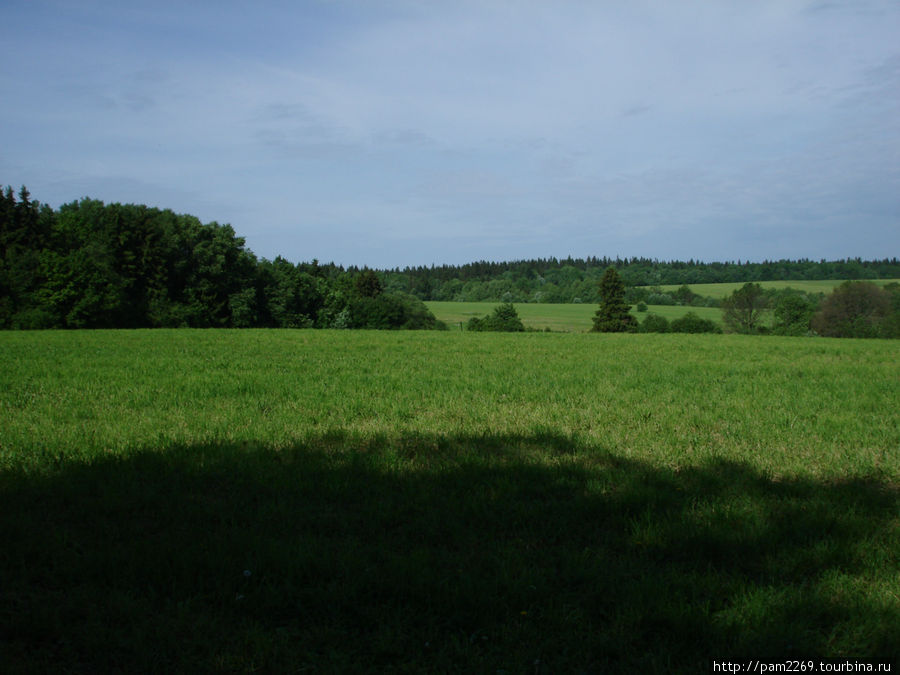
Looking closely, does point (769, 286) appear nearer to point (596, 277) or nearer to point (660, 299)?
point (660, 299)

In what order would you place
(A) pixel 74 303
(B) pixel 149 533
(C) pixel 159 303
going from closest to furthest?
(B) pixel 149 533 < (A) pixel 74 303 < (C) pixel 159 303

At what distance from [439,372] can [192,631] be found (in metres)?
11.5

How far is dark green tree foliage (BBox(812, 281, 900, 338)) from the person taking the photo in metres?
67.8

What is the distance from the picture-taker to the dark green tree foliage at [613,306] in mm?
68938

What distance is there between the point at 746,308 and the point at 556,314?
1237 inches

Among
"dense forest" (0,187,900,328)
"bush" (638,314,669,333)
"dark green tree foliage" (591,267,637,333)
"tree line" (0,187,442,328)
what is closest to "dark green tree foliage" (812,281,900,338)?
"bush" (638,314,669,333)

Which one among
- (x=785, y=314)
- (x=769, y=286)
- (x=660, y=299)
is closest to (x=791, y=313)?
(x=785, y=314)

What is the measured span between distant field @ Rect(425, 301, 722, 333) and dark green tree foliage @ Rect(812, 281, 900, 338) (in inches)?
575

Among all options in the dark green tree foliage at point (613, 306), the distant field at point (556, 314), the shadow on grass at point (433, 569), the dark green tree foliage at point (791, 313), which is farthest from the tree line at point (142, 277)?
the dark green tree foliage at point (791, 313)

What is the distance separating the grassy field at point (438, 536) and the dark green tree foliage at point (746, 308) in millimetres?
73688

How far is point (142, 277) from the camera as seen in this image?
2066 inches

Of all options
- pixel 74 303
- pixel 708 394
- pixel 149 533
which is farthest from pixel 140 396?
pixel 74 303

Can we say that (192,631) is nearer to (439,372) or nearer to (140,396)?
(140,396)

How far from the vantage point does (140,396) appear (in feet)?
32.1
